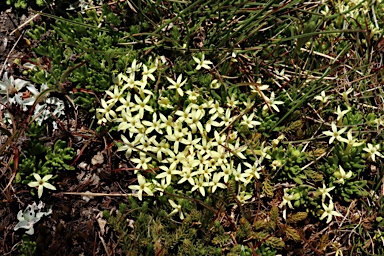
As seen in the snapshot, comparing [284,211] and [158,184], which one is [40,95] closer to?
[158,184]

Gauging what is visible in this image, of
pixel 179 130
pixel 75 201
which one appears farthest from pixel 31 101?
pixel 179 130

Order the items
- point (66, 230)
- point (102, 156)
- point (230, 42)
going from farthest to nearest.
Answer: point (230, 42)
point (102, 156)
point (66, 230)

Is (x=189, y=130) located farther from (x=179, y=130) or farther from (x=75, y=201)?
(x=75, y=201)

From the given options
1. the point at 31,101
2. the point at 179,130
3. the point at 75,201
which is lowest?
the point at 75,201

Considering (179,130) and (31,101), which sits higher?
(31,101)

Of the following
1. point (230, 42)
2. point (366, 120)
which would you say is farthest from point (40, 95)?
point (366, 120)

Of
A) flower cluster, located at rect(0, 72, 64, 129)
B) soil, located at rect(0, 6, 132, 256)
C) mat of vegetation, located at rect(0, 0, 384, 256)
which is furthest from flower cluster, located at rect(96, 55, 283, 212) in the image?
flower cluster, located at rect(0, 72, 64, 129)

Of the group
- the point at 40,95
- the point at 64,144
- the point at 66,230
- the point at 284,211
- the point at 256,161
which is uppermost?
the point at 40,95

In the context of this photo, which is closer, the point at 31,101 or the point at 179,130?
the point at 179,130

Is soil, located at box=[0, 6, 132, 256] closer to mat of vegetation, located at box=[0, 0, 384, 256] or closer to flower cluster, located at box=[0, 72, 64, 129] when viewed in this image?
mat of vegetation, located at box=[0, 0, 384, 256]
